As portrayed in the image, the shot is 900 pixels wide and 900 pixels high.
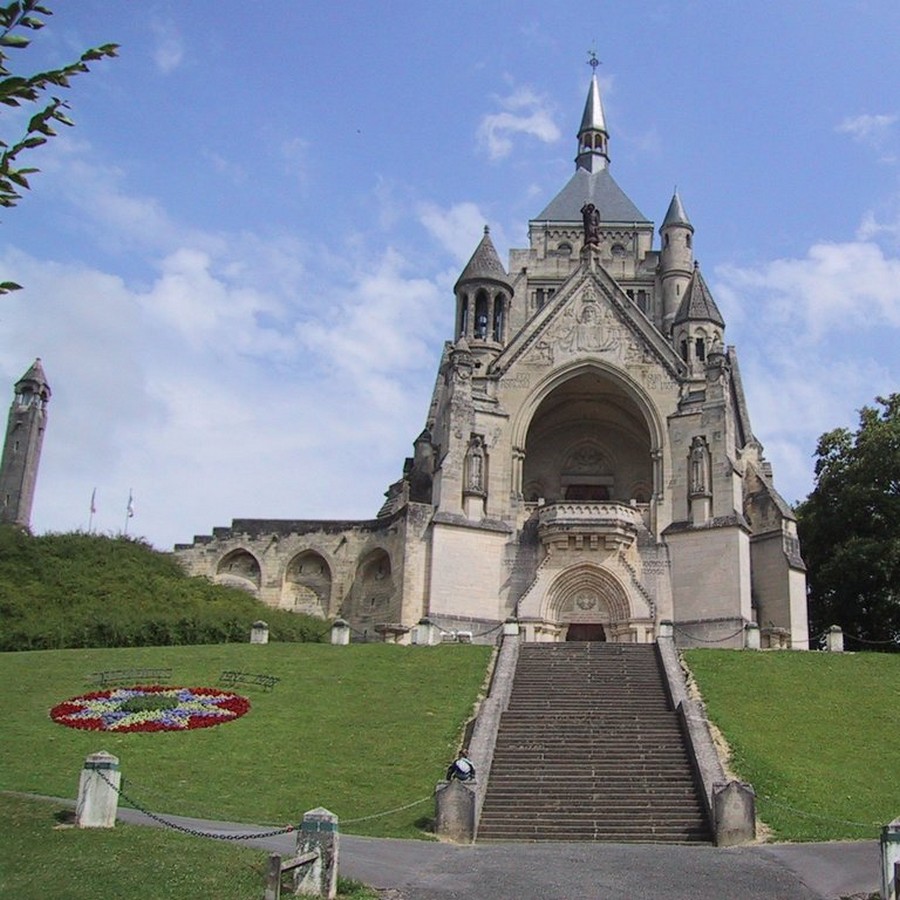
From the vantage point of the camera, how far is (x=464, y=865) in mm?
16125

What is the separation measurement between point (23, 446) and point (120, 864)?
37703 millimetres

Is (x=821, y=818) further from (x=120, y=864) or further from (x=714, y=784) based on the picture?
(x=120, y=864)

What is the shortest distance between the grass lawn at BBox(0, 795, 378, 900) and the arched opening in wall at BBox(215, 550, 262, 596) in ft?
98.5

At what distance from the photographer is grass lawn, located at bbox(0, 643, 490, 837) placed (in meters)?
19.8

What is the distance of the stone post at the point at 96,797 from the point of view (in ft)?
50.6

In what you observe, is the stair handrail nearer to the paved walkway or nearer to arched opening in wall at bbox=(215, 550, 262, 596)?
the paved walkway

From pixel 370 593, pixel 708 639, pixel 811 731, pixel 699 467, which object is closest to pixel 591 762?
pixel 811 731

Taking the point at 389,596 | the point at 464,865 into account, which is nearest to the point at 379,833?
the point at 464,865

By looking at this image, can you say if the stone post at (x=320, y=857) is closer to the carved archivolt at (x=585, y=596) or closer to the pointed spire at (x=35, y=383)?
the carved archivolt at (x=585, y=596)

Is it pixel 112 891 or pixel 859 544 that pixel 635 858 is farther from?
pixel 859 544

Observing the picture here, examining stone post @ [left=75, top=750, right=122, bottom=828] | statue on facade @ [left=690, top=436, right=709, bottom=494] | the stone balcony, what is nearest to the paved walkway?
stone post @ [left=75, top=750, right=122, bottom=828]

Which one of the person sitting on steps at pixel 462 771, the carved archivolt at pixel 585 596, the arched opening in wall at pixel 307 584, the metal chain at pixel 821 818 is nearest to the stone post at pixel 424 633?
the carved archivolt at pixel 585 596

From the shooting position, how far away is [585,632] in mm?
41750

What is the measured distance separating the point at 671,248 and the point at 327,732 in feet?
140
